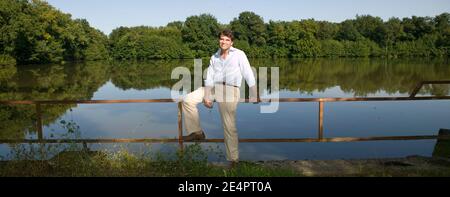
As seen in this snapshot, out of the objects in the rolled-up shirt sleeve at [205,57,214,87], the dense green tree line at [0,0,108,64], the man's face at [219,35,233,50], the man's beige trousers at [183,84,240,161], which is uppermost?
the dense green tree line at [0,0,108,64]

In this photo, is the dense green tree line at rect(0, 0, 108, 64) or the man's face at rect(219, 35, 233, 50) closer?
the man's face at rect(219, 35, 233, 50)

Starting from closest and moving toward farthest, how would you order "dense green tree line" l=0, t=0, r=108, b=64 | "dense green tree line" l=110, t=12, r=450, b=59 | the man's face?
the man's face < "dense green tree line" l=0, t=0, r=108, b=64 < "dense green tree line" l=110, t=12, r=450, b=59

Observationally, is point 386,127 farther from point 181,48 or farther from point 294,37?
point 294,37

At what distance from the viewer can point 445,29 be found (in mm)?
95438

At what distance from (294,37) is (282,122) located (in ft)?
292

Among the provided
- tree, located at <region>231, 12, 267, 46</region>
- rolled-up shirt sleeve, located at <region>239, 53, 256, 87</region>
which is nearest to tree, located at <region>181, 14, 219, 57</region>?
tree, located at <region>231, 12, 267, 46</region>

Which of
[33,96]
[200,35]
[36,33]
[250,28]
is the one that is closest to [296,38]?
[250,28]

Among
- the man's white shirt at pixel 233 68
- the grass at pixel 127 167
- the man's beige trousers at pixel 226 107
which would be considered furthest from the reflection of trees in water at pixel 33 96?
the man's white shirt at pixel 233 68

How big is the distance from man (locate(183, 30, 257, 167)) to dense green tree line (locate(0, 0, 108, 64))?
57147mm

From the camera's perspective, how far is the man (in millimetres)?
4969

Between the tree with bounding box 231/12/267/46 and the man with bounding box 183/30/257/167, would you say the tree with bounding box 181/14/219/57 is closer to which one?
the tree with bounding box 231/12/267/46

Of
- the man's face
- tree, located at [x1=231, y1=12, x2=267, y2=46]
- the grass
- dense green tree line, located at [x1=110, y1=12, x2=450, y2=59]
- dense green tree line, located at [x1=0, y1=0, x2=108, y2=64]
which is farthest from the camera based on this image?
tree, located at [x1=231, y1=12, x2=267, y2=46]

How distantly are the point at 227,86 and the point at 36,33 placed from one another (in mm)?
62985
